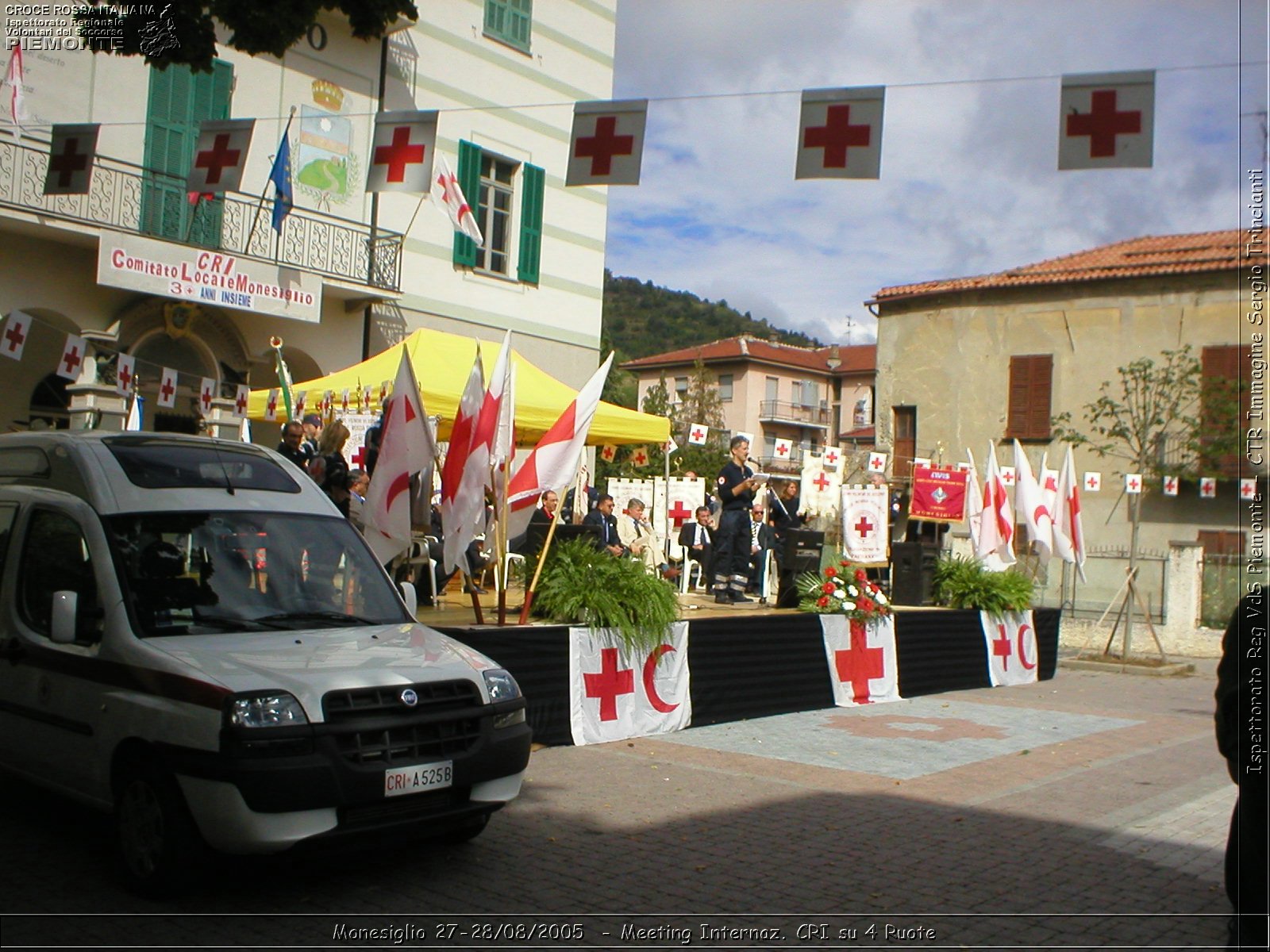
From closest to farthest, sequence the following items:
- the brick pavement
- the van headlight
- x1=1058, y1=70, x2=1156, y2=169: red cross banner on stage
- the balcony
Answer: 1. the van headlight
2. the brick pavement
3. x1=1058, y1=70, x2=1156, y2=169: red cross banner on stage
4. the balcony

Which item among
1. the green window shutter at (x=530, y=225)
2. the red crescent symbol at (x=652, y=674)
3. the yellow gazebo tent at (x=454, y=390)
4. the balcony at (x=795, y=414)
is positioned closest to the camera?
the red crescent symbol at (x=652, y=674)

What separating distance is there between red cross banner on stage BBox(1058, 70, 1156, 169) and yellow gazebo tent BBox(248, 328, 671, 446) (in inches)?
271

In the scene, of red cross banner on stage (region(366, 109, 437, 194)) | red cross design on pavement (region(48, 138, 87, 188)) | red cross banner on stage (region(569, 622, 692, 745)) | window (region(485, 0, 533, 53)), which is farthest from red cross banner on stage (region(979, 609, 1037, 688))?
window (region(485, 0, 533, 53))

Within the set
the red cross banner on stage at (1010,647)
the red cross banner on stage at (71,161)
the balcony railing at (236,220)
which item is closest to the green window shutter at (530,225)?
the balcony railing at (236,220)

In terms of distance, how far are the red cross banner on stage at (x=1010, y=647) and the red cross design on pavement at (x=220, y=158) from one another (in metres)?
10.3

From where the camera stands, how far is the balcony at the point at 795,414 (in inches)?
2945

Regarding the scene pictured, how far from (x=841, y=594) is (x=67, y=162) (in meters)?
9.62

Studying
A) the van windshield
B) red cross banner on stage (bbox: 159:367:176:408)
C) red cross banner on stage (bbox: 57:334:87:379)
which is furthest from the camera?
red cross banner on stage (bbox: 159:367:176:408)

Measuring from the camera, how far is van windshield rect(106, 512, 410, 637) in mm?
5973

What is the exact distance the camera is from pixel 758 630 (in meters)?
11.4

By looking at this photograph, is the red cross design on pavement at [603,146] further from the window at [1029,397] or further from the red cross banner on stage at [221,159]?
the window at [1029,397]

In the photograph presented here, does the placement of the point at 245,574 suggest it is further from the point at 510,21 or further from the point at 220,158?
the point at 510,21

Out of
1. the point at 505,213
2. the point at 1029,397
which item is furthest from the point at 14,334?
the point at 1029,397

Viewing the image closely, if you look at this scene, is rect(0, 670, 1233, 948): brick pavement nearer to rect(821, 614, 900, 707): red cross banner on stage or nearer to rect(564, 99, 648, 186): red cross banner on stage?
rect(821, 614, 900, 707): red cross banner on stage
